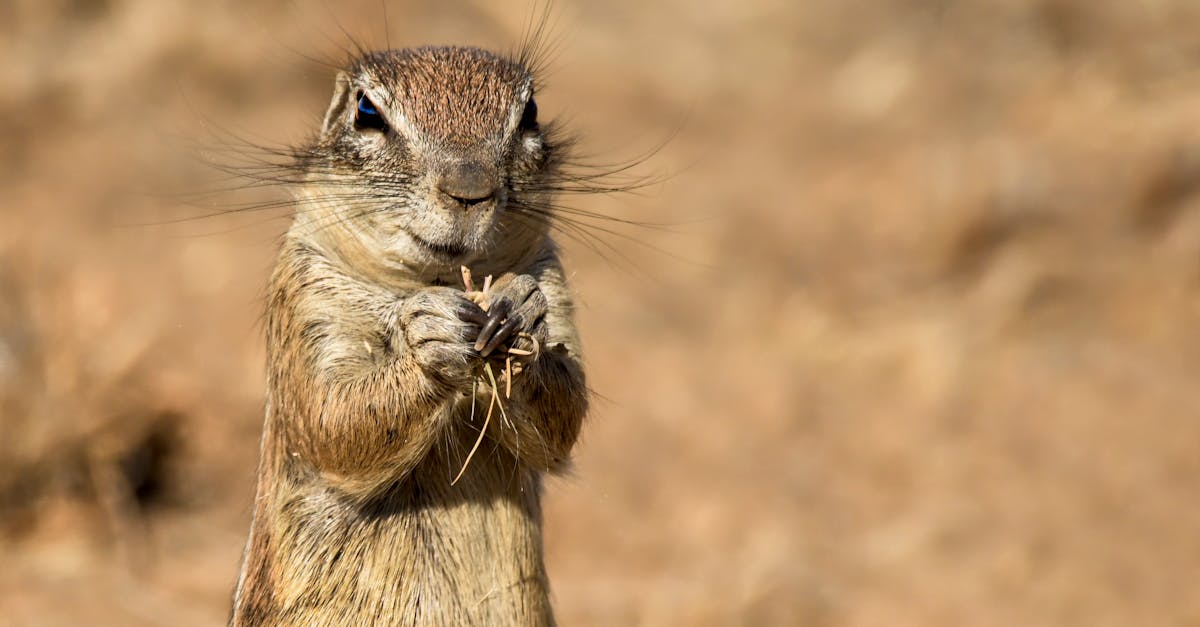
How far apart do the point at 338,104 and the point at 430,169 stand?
0.84 meters

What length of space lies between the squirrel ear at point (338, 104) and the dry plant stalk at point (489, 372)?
0.87 meters

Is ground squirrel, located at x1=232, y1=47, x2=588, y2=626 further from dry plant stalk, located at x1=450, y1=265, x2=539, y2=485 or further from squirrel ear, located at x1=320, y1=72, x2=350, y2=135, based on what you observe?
squirrel ear, located at x1=320, y1=72, x2=350, y2=135

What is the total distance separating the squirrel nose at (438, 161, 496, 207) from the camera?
3766 mm

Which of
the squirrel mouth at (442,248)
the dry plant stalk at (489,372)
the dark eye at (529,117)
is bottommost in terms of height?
the dry plant stalk at (489,372)

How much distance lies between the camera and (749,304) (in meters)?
9.24

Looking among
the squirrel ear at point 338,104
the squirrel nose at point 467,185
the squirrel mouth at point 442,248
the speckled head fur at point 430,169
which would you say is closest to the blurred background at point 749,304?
the squirrel ear at point 338,104

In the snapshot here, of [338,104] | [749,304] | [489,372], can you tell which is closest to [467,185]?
[489,372]

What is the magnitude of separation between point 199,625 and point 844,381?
4446 mm

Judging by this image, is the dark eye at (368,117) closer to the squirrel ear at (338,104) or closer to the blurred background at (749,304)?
the squirrel ear at (338,104)

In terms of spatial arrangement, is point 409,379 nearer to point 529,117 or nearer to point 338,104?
point 529,117

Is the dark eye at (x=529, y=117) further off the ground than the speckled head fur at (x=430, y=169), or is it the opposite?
the dark eye at (x=529, y=117)

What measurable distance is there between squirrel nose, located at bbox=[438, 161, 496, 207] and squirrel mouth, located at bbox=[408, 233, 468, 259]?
5.5 inches

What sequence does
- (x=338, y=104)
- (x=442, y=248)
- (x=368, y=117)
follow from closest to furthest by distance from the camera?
(x=442, y=248) → (x=368, y=117) → (x=338, y=104)

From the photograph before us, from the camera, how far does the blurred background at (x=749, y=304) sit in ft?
24.9
